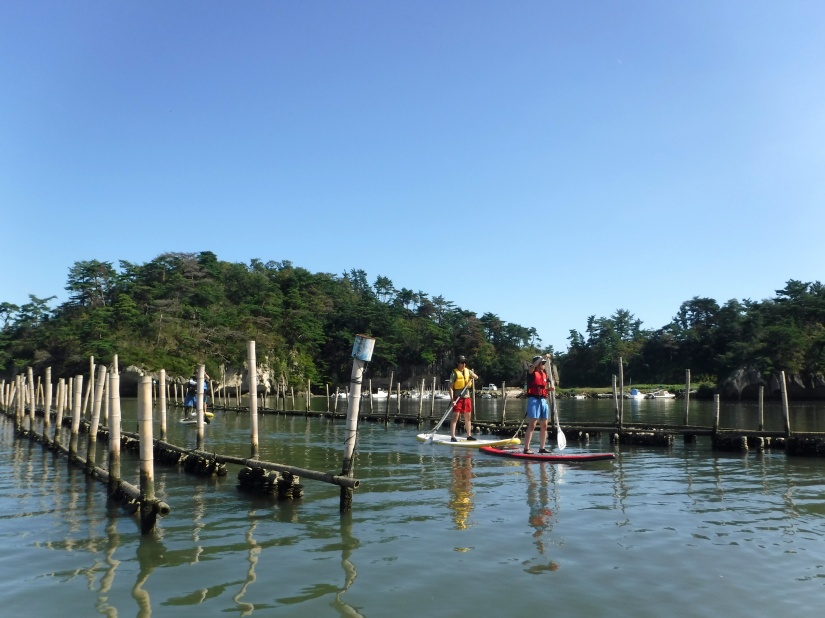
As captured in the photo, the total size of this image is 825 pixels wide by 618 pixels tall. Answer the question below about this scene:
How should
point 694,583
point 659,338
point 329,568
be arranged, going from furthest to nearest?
point 659,338 → point 329,568 → point 694,583

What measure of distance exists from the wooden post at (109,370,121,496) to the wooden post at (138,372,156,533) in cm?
125

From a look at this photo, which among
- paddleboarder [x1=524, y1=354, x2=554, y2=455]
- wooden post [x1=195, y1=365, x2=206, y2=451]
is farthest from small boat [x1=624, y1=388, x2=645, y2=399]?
wooden post [x1=195, y1=365, x2=206, y2=451]

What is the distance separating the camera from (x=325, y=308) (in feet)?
287

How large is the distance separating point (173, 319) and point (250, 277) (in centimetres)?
1892

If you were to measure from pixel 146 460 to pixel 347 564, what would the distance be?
3548 millimetres

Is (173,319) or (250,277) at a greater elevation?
(250,277)

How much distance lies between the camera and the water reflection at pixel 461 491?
10.2m

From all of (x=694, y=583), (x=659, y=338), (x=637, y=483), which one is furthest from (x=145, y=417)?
(x=659, y=338)

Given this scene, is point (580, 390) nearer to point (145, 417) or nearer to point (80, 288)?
point (80, 288)

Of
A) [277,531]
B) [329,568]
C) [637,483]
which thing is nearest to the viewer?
[329,568]

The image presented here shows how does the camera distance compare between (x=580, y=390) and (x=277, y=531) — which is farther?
(x=580, y=390)

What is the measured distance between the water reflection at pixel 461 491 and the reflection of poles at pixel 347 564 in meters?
1.50

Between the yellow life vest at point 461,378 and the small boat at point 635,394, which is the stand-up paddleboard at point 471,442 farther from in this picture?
the small boat at point 635,394

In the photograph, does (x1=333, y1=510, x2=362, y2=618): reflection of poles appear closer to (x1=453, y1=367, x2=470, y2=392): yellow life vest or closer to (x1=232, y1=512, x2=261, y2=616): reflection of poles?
(x1=232, y1=512, x2=261, y2=616): reflection of poles
